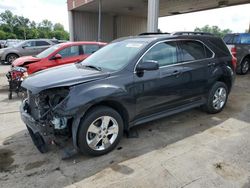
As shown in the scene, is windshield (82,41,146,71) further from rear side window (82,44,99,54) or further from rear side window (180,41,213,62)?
rear side window (82,44,99,54)

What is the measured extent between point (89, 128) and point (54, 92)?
2.31ft

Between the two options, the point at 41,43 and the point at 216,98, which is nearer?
the point at 216,98

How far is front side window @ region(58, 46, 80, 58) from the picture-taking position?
7.37 m

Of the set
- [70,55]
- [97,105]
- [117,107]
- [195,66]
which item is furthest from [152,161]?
[70,55]

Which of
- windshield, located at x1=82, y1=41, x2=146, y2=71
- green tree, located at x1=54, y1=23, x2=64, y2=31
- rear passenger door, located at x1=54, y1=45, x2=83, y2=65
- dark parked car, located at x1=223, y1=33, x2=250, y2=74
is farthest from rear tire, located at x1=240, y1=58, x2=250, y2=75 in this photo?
green tree, located at x1=54, y1=23, x2=64, y2=31

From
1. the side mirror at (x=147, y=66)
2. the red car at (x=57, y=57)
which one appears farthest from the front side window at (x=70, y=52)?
the side mirror at (x=147, y=66)

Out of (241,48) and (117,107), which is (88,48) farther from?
(241,48)

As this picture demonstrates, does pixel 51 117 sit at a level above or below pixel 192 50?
below

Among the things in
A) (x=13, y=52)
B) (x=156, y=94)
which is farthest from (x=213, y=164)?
(x=13, y=52)

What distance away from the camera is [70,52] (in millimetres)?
7488

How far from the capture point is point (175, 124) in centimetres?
448

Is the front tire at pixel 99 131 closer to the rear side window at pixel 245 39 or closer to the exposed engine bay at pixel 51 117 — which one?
the exposed engine bay at pixel 51 117

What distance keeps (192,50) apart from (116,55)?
5.19ft

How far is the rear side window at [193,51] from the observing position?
4211mm
